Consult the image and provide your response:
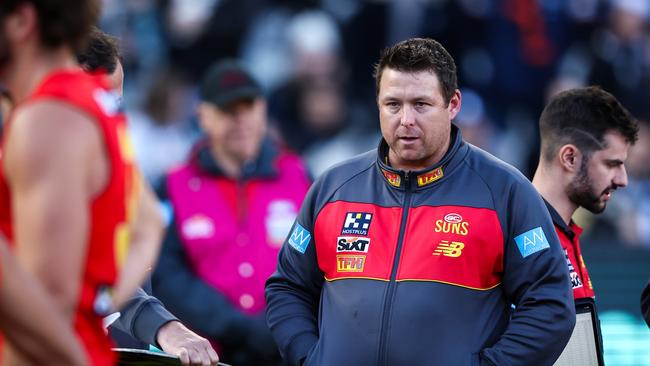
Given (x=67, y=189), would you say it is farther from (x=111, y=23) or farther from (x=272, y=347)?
(x=111, y=23)

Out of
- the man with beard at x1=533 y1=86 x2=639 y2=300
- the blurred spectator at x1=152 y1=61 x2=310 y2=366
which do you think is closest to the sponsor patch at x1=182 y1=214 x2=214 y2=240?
the blurred spectator at x1=152 y1=61 x2=310 y2=366

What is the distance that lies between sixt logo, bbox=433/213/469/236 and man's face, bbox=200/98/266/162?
275 centimetres

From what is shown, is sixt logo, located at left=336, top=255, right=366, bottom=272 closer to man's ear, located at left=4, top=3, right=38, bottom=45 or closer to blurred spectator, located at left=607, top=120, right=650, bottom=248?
man's ear, located at left=4, top=3, right=38, bottom=45

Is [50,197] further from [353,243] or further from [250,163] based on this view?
[250,163]

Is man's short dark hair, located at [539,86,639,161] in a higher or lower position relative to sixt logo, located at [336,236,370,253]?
higher

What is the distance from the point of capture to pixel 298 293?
4.96 m

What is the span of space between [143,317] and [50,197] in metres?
1.80

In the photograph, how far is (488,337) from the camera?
4492 mm

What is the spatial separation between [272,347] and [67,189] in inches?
164

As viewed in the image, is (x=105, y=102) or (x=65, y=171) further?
(x=105, y=102)

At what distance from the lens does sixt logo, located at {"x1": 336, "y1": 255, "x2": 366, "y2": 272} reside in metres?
4.63

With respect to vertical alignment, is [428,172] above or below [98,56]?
below

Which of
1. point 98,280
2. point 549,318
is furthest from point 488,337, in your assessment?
point 98,280

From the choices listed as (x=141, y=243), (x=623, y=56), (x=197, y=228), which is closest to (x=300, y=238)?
(x=141, y=243)
